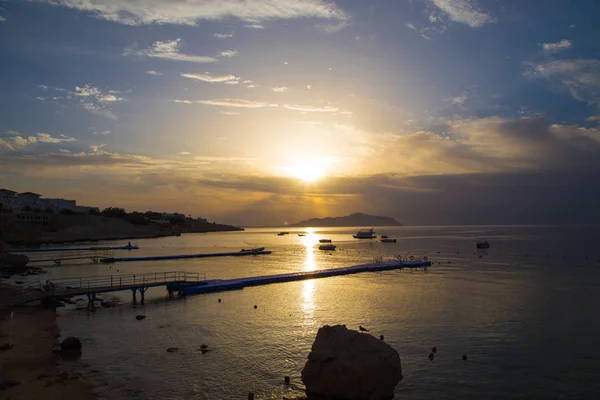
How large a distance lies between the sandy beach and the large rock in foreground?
432 inches

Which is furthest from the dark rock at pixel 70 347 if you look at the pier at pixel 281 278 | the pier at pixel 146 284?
the pier at pixel 281 278

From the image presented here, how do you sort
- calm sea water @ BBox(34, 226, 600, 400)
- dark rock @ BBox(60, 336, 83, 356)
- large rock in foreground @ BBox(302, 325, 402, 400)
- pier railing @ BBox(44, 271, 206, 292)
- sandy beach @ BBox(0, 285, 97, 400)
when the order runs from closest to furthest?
large rock in foreground @ BBox(302, 325, 402, 400), sandy beach @ BBox(0, 285, 97, 400), calm sea water @ BBox(34, 226, 600, 400), dark rock @ BBox(60, 336, 83, 356), pier railing @ BBox(44, 271, 206, 292)

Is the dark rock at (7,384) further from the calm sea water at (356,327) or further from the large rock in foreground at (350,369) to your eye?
the large rock in foreground at (350,369)

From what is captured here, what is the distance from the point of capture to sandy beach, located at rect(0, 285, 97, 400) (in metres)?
18.9

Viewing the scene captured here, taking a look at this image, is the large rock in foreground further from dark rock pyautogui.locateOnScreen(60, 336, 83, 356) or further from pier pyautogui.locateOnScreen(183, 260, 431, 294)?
pier pyautogui.locateOnScreen(183, 260, 431, 294)

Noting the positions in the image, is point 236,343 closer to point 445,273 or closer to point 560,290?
point 560,290

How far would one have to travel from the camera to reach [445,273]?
71.2 meters

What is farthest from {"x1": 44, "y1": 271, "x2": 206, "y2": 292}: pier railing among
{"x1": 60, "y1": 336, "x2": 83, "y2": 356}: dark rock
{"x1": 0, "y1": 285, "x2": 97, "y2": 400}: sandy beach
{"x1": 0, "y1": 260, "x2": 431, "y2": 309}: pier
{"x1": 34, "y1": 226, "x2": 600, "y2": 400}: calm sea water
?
{"x1": 60, "y1": 336, "x2": 83, "y2": 356}: dark rock

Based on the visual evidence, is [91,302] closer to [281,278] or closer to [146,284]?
[146,284]

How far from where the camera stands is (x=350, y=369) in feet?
60.2

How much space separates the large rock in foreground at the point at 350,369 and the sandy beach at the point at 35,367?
1098 centimetres

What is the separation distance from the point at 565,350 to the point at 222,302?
31983 millimetres

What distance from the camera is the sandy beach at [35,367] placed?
1892 cm

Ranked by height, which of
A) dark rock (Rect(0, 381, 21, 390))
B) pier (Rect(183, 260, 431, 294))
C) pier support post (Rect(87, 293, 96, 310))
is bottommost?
pier (Rect(183, 260, 431, 294))
